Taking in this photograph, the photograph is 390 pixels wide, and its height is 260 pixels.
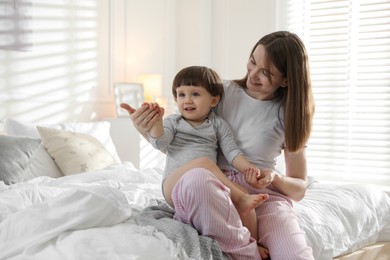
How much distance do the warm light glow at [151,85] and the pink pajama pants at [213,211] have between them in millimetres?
3023

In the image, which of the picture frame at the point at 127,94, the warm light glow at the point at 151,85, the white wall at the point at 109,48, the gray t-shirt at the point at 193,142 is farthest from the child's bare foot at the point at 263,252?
the warm light glow at the point at 151,85

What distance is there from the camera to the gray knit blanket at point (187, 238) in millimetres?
1463

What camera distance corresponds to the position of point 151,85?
15.0 feet

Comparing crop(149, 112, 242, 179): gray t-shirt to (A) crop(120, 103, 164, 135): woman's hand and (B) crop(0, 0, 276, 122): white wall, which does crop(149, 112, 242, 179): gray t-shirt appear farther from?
(B) crop(0, 0, 276, 122): white wall

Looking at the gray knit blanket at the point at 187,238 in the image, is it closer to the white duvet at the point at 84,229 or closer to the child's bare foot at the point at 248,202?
the white duvet at the point at 84,229

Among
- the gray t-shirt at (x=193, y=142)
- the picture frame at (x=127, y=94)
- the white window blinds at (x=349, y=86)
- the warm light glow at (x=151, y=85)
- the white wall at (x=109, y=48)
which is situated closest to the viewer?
the gray t-shirt at (x=193, y=142)

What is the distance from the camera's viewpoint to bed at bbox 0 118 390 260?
1.43m

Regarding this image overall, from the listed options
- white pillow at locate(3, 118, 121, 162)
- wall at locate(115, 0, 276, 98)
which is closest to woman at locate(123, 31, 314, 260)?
white pillow at locate(3, 118, 121, 162)

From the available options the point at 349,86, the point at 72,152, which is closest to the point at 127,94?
the point at 72,152

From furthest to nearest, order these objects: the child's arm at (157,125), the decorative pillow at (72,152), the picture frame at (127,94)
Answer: the picture frame at (127,94), the decorative pillow at (72,152), the child's arm at (157,125)

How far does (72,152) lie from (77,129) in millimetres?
477

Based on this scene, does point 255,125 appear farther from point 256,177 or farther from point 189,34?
point 189,34

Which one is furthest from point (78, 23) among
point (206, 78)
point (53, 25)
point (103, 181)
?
point (206, 78)

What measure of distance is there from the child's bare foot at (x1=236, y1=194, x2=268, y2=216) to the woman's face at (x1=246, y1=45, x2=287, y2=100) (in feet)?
1.44
